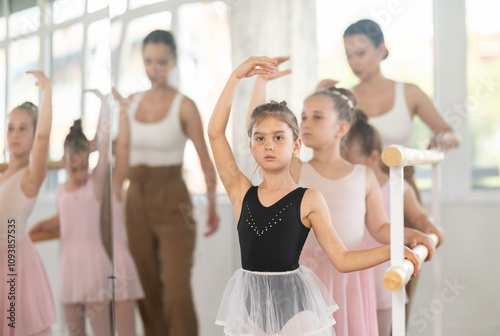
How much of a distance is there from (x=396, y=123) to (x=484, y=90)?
0.27 meters

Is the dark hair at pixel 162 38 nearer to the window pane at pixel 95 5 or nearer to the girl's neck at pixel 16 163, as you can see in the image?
the window pane at pixel 95 5

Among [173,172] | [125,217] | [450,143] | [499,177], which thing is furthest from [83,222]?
[499,177]

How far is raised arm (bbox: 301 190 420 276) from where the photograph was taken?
30.3 inches

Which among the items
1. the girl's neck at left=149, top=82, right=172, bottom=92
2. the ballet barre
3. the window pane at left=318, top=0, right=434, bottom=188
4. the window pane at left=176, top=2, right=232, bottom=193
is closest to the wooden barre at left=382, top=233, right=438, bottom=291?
the ballet barre

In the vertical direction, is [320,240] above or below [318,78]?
below

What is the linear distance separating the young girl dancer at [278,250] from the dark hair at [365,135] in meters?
0.34

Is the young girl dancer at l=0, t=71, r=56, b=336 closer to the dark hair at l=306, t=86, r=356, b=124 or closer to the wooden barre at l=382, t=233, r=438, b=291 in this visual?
the dark hair at l=306, t=86, r=356, b=124

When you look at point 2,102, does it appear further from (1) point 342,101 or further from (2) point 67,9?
(1) point 342,101

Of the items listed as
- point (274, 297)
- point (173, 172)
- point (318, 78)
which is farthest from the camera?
point (173, 172)

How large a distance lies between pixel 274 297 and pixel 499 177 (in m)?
0.76

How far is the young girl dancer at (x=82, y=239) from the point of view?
3.80 ft

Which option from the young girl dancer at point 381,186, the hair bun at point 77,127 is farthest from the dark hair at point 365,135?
the hair bun at point 77,127

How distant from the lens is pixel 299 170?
922 mm

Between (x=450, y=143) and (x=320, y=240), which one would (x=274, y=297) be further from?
(x=450, y=143)
